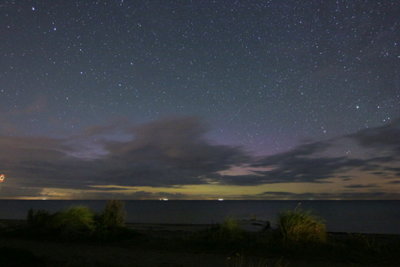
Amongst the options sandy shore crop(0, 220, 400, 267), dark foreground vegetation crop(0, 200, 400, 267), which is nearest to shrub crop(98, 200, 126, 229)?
dark foreground vegetation crop(0, 200, 400, 267)

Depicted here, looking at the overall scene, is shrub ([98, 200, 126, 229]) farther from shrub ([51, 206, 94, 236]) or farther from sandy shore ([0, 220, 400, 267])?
sandy shore ([0, 220, 400, 267])

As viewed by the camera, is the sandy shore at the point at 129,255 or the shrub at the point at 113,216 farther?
the shrub at the point at 113,216

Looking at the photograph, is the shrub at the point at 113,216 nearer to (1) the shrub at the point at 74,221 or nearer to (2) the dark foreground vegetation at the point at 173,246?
(2) the dark foreground vegetation at the point at 173,246

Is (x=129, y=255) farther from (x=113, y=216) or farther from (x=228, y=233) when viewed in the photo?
(x=113, y=216)

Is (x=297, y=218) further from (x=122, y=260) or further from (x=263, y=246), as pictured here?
(x=122, y=260)

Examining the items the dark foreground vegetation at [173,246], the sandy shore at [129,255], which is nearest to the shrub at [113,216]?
the dark foreground vegetation at [173,246]

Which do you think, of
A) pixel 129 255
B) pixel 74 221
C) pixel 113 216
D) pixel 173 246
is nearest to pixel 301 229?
pixel 173 246

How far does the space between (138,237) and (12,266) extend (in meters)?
7.74

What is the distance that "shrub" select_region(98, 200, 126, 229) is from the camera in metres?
17.2

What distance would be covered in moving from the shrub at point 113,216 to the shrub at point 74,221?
625 millimetres

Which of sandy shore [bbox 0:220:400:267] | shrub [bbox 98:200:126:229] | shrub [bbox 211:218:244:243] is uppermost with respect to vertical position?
shrub [bbox 98:200:126:229]

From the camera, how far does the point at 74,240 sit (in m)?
15.5

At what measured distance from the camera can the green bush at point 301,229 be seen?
45.0 feet

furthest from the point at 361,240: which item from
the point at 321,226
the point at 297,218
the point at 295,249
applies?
the point at 295,249
